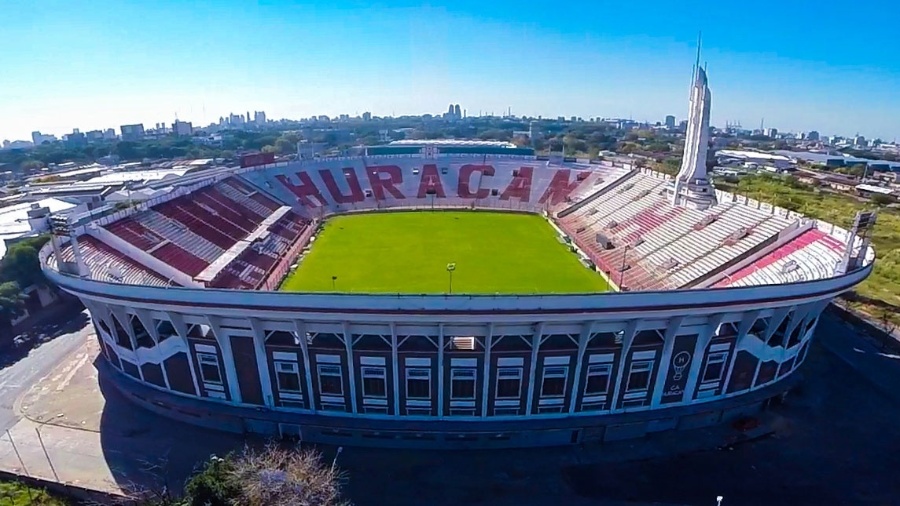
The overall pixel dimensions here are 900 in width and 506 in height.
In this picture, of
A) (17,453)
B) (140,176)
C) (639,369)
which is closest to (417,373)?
(639,369)

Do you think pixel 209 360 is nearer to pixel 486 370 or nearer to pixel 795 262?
pixel 486 370

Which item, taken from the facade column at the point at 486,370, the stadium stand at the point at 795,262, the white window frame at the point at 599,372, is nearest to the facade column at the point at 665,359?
the white window frame at the point at 599,372

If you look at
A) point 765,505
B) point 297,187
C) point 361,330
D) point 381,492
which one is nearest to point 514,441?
point 381,492

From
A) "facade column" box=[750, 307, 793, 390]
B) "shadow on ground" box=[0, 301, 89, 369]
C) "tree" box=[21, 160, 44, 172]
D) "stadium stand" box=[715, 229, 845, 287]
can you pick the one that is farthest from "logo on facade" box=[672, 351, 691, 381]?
"tree" box=[21, 160, 44, 172]

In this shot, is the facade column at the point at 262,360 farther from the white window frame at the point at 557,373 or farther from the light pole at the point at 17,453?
the white window frame at the point at 557,373

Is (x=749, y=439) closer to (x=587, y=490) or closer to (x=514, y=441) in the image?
(x=587, y=490)

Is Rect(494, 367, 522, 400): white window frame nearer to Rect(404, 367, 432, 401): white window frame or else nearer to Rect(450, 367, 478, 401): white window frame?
Rect(450, 367, 478, 401): white window frame
